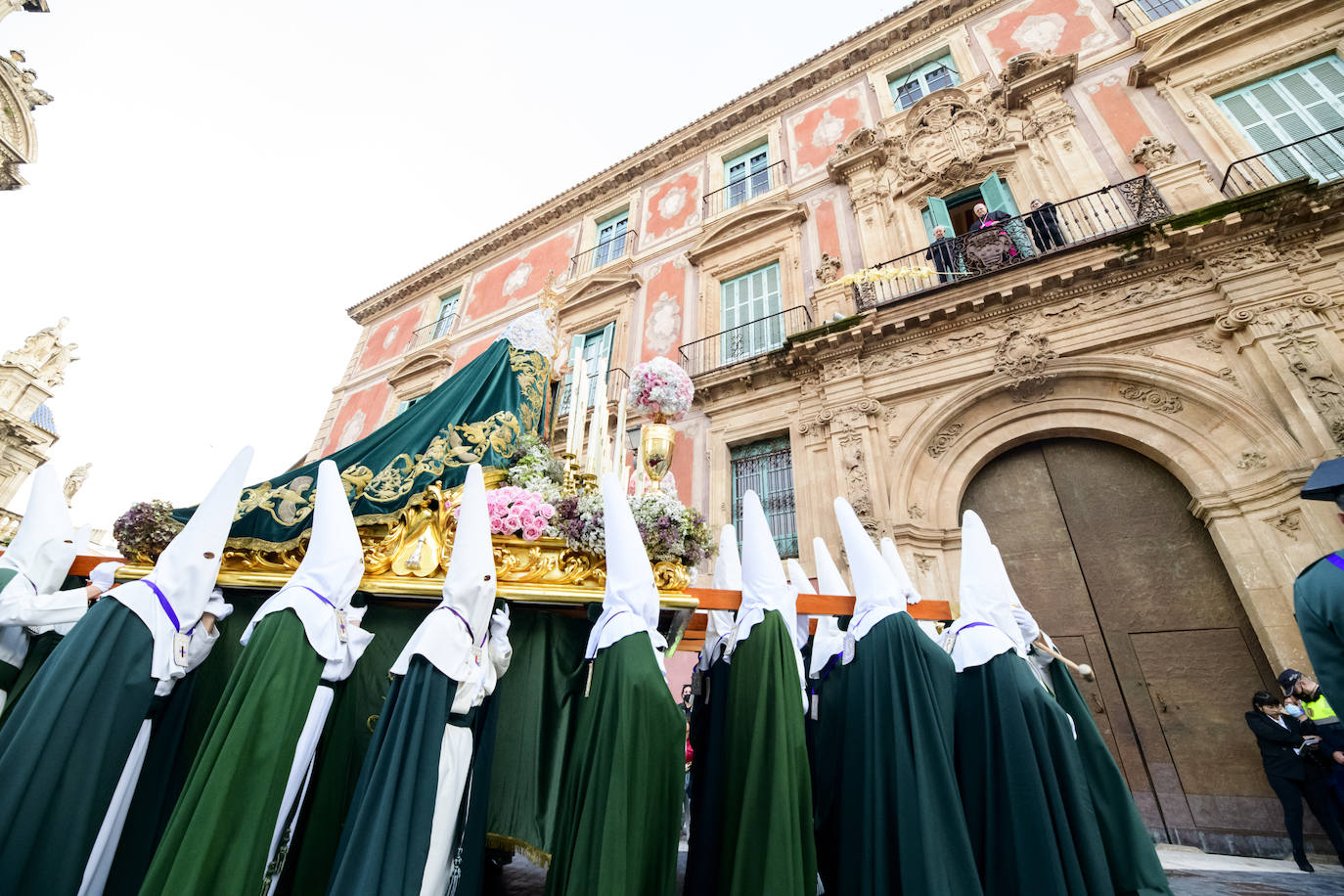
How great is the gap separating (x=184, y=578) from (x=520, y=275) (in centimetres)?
1367

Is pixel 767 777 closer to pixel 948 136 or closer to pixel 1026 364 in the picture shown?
pixel 1026 364

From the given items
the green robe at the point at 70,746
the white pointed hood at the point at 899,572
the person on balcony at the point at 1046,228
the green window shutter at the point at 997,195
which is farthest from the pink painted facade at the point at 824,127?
the green robe at the point at 70,746

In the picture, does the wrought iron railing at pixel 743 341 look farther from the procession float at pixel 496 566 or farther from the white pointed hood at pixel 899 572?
the procession float at pixel 496 566

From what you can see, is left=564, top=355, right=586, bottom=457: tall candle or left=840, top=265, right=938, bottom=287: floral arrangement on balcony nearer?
left=564, top=355, right=586, bottom=457: tall candle

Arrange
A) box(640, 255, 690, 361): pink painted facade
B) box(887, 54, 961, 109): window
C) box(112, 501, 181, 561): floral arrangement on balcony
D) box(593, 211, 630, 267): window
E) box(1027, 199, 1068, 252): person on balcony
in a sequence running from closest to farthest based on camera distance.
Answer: box(112, 501, 181, 561): floral arrangement on balcony, box(1027, 199, 1068, 252): person on balcony, box(887, 54, 961, 109): window, box(640, 255, 690, 361): pink painted facade, box(593, 211, 630, 267): window

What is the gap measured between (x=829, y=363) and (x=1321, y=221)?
516cm

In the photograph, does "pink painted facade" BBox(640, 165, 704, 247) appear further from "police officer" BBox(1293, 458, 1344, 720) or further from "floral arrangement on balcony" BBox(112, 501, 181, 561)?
"floral arrangement on balcony" BBox(112, 501, 181, 561)

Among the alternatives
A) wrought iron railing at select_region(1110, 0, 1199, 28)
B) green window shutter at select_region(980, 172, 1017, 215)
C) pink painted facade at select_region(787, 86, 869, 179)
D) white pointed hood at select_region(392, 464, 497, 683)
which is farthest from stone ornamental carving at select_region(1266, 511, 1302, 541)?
pink painted facade at select_region(787, 86, 869, 179)

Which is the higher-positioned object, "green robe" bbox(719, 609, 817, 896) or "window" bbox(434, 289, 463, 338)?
"window" bbox(434, 289, 463, 338)

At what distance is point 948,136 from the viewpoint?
30.0ft

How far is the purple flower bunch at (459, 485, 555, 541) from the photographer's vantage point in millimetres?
2485

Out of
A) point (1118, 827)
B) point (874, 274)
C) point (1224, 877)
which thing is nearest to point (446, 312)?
point (874, 274)

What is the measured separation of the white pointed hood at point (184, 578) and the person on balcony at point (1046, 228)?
8996mm

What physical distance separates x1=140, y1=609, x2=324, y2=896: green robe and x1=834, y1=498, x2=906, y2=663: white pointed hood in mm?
2090
